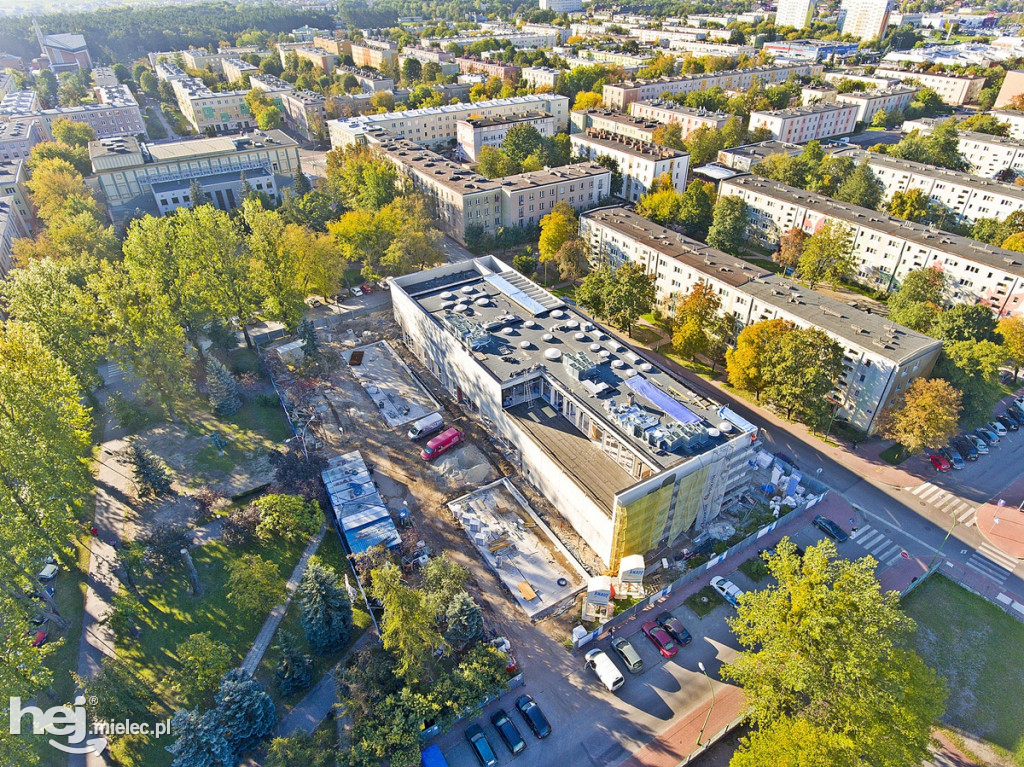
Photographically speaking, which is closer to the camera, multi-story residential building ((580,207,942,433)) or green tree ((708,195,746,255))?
multi-story residential building ((580,207,942,433))

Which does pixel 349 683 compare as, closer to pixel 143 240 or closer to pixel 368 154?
pixel 143 240

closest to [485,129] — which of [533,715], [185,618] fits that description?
[185,618]

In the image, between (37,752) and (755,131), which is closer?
(37,752)

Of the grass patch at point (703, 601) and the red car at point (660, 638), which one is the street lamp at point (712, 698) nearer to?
the red car at point (660, 638)

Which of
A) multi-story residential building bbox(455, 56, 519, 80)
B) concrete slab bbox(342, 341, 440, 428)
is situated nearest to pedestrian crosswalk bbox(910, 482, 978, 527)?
concrete slab bbox(342, 341, 440, 428)

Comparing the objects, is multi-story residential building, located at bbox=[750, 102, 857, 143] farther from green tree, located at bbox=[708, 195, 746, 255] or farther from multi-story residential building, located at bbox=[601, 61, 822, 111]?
green tree, located at bbox=[708, 195, 746, 255]

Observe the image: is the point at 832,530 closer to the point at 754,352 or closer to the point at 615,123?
the point at 754,352

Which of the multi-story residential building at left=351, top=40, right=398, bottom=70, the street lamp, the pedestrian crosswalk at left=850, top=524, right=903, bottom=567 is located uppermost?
the multi-story residential building at left=351, top=40, right=398, bottom=70

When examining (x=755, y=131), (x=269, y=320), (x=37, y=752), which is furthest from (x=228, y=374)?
(x=755, y=131)
